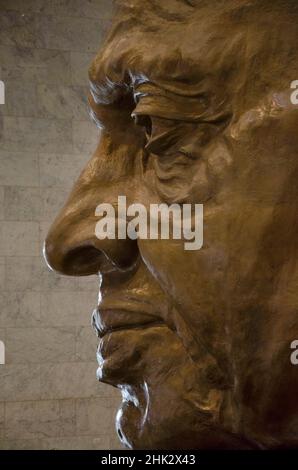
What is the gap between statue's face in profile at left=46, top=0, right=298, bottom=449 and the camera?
3.76 ft

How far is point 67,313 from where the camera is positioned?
5.46 metres

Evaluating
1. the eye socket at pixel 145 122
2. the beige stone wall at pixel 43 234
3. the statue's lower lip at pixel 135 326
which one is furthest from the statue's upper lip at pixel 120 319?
the beige stone wall at pixel 43 234

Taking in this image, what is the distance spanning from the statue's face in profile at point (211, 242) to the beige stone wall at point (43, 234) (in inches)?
163

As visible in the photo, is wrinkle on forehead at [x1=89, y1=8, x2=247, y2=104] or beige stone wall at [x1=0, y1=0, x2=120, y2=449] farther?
beige stone wall at [x1=0, y1=0, x2=120, y2=449]

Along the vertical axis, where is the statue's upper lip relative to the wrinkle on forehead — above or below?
below

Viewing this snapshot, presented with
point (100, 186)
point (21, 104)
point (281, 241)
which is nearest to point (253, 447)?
point (281, 241)

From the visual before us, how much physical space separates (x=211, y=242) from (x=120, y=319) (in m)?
0.23

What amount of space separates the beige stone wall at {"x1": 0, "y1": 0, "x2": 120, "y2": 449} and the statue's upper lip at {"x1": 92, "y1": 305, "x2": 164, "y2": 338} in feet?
13.6

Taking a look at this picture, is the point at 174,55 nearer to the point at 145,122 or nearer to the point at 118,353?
the point at 145,122

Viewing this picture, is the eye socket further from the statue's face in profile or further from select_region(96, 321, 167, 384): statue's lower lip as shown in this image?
select_region(96, 321, 167, 384): statue's lower lip

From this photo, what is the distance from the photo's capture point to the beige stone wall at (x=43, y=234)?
5.30m

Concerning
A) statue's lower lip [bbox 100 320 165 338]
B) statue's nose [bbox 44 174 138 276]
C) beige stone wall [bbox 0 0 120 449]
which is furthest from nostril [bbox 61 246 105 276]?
beige stone wall [bbox 0 0 120 449]

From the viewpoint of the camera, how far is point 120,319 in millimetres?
1277

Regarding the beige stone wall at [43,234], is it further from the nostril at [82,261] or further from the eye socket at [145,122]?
the eye socket at [145,122]
